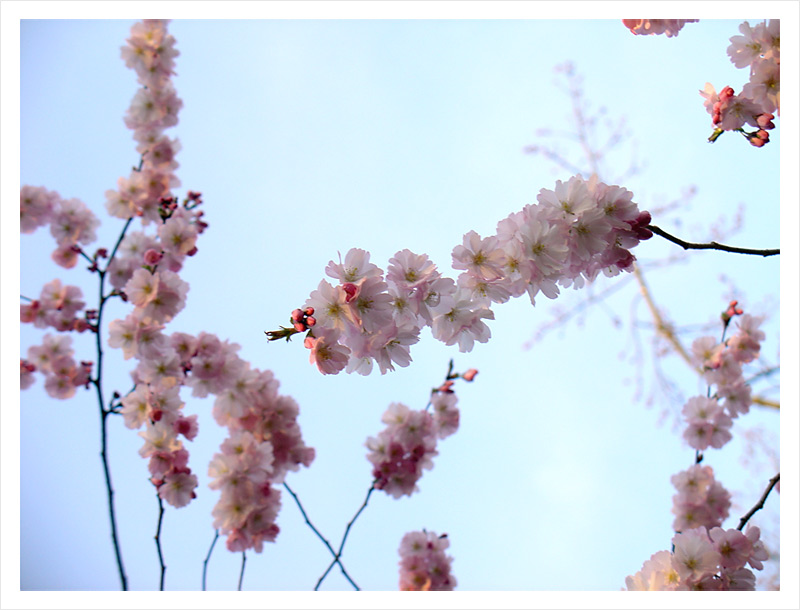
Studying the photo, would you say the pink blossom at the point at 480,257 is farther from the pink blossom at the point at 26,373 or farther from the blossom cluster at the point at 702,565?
the pink blossom at the point at 26,373

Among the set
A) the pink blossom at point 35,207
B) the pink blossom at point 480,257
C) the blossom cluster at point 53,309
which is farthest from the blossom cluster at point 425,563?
the pink blossom at point 35,207

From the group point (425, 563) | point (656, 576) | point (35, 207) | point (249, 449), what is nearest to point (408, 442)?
point (425, 563)

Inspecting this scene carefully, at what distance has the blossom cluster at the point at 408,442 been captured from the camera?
8.41 ft

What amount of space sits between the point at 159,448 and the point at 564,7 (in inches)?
94.7

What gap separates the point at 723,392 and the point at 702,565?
1.43m

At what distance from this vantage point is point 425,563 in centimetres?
255

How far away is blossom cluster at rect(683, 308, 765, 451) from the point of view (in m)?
2.67

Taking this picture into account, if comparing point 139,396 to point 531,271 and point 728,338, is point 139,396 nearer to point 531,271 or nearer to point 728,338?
point 531,271

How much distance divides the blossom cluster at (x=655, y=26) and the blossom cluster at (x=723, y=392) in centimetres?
174

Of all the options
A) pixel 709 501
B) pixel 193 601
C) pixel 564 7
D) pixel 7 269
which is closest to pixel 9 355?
pixel 7 269

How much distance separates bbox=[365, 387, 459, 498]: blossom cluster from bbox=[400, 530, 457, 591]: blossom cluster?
0.89 ft

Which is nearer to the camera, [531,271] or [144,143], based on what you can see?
[531,271]

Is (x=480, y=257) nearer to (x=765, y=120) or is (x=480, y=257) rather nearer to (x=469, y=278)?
(x=469, y=278)

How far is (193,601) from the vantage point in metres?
1.46
